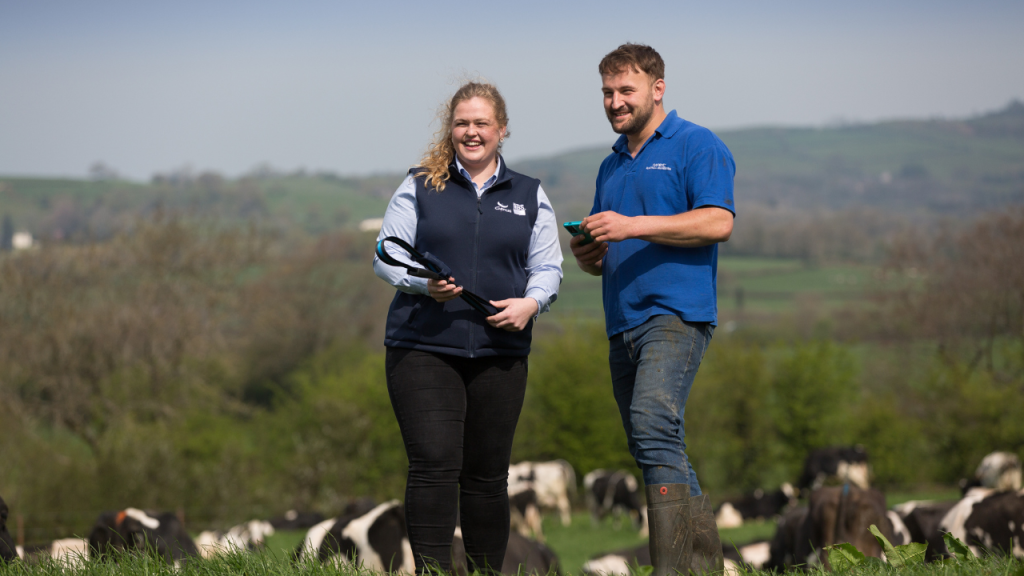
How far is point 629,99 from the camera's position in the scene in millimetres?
3893

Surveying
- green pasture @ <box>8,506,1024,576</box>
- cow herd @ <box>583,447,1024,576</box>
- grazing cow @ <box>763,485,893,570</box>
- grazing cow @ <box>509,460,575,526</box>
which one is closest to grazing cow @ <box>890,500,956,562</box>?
cow herd @ <box>583,447,1024,576</box>

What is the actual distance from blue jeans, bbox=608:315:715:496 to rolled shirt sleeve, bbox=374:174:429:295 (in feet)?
3.30

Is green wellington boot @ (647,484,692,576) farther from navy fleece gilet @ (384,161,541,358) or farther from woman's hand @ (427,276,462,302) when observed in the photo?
woman's hand @ (427,276,462,302)

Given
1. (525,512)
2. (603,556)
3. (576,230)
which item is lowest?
(525,512)

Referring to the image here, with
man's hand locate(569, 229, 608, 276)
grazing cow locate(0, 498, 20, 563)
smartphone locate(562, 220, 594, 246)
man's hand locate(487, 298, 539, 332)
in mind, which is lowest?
grazing cow locate(0, 498, 20, 563)

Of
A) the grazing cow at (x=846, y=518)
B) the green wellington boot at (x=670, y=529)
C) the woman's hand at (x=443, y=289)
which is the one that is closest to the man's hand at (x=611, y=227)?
the woman's hand at (x=443, y=289)

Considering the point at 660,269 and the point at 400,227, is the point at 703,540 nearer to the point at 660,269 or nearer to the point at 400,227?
the point at 660,269

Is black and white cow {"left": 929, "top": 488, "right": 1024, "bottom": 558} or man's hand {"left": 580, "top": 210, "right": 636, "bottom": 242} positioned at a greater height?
man's hand {"left": 580, "top": 210, "right": 636, "bottom": 242}

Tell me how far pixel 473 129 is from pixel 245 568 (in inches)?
82.5

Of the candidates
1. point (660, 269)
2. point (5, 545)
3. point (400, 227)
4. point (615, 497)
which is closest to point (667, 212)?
point (660, 269)

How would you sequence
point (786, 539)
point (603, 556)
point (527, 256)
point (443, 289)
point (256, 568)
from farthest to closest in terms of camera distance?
1. point (603, 556)
2. point (786, 539)
3. point (527, 256)
4. point (443, 289)
5. point (256, 568)

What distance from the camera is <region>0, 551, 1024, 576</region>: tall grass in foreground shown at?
10.1ft

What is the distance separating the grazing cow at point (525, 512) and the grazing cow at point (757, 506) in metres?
6.30

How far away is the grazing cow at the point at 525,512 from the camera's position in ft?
82.2
